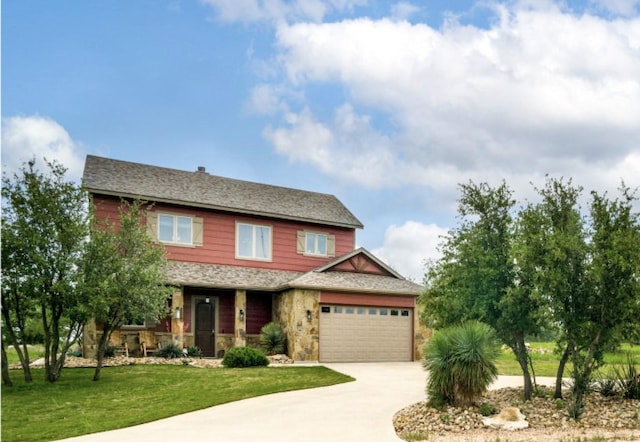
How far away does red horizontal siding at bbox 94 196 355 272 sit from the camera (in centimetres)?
2373

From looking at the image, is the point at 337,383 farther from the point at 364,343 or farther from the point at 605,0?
the point at 605,0

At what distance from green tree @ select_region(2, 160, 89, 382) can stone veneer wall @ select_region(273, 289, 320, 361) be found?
833cm

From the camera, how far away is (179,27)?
16.2m

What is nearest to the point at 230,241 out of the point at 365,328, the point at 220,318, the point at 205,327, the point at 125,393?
the point at 220,318

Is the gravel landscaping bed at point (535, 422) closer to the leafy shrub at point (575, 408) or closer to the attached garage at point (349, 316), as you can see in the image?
the leafy shrub at point (575, 408)

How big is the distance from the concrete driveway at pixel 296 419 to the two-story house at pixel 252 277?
7897 mm

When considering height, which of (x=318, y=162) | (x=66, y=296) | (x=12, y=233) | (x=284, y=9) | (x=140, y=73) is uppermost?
(x=284, y=9)

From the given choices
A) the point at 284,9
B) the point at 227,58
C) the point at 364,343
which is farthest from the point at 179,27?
the point at 364,343

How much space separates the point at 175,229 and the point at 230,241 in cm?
238

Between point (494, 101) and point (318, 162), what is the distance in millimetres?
7338

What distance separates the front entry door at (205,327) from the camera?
2352 cm

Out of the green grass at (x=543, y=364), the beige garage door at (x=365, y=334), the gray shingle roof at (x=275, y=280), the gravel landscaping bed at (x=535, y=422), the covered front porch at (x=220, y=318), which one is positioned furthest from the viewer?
the covered front porch at (x=220, y=318)

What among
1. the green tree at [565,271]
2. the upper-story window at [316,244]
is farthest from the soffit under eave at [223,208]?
the green tree at [565,271]

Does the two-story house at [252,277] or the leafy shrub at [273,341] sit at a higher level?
the two-story house at [252,277]
